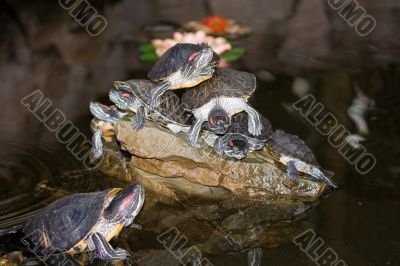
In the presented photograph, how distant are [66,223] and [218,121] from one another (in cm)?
137

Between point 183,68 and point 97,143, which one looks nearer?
point 183,68

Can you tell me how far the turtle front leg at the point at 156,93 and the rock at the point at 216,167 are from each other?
10.1 inches

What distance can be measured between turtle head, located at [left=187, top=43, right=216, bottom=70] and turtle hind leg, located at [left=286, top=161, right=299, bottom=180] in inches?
41.6

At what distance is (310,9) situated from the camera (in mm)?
10562

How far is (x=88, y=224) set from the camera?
142 inches

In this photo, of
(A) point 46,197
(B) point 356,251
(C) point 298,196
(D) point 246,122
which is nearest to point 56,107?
(A) point 46,197

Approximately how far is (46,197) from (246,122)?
5.81 ft

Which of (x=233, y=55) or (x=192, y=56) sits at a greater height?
(x=233, y=55)

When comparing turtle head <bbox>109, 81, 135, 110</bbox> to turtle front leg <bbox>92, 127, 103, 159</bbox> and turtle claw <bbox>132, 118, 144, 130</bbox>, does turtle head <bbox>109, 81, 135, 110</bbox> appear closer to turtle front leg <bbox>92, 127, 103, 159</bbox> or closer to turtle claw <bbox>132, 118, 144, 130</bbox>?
turtle claw <bbox>132, 118, 144, 130</bbox>

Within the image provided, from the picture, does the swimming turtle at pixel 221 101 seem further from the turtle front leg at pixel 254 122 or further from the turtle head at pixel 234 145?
the turtle head at pixel 234 145

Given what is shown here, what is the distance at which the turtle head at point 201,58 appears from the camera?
13.8 ft

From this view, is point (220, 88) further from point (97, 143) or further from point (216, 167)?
point (97, 143)

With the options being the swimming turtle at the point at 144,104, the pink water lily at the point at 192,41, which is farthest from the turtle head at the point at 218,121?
the pink water lily at the point at 192,41

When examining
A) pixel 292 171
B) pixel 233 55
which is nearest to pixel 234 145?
pixel 292 171
